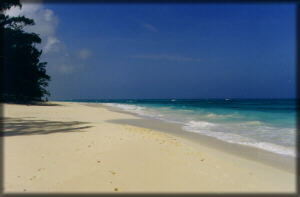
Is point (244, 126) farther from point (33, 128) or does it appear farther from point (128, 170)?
point (33, 128)

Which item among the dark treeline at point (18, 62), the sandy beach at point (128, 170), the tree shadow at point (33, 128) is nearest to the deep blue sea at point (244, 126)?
the sandy beach at point (128, 170)

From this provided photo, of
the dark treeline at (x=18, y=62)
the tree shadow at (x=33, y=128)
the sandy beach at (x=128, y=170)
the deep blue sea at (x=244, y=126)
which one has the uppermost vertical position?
the dark treeline at (x=18, y=62)

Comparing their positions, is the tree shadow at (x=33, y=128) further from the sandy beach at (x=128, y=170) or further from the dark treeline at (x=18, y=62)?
the dark treeline at (x=18, y=62)

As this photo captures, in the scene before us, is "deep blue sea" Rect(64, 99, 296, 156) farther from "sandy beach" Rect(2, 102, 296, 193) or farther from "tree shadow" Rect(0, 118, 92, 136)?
"tree shadow" Rect(0, 118, 92, 136)

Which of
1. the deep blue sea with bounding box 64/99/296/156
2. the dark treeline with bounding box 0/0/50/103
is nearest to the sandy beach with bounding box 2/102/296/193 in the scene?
the deep blue sea with bounding box 64/99/296/156

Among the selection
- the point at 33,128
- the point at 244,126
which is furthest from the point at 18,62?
the point at 244,126

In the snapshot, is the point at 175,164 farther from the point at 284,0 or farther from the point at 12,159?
the point at 284,0

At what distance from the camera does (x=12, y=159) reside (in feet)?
15.9

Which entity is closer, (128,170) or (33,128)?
(128,170)

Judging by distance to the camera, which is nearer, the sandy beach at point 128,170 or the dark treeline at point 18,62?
the sandy beach at point 128,170

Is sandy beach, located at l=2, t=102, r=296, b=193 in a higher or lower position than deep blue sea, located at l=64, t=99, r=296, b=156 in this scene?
higher

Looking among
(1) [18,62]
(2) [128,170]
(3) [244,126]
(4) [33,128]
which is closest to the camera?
(2) [128,170]

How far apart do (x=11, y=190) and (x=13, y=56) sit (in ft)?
99.3

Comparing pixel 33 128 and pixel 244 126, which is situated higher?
pixel 33 128
